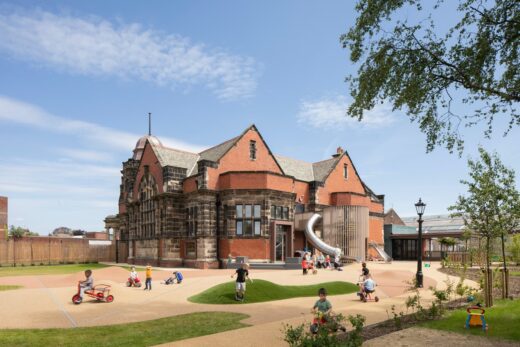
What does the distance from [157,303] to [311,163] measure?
3754cm

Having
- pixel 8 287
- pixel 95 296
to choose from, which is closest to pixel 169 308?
pixel 95 296

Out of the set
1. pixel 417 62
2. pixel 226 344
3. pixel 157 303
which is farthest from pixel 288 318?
pixel 417 62

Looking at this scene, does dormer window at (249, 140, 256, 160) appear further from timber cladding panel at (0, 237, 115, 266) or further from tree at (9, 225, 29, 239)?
tree at (9, 225, 29, 239)

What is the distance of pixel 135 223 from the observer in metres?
46.8

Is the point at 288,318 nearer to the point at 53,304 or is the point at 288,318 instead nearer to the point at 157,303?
the point at 157,303

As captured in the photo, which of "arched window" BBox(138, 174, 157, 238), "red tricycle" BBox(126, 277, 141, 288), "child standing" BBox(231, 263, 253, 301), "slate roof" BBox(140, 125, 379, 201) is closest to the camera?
"child standing" BBox(231, 263, 253, 301)

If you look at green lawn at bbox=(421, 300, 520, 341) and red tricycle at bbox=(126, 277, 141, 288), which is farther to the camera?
red tricycle at bbox=(126, 277, 141, 288)

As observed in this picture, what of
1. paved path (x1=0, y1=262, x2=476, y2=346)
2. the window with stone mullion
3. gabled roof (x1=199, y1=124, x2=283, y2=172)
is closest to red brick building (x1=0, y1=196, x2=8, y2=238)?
gabled roof (x1=199, y1=124, x2=283, y2=172)

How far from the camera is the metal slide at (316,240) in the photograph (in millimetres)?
35719

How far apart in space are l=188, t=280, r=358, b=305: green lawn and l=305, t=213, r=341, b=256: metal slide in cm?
1416

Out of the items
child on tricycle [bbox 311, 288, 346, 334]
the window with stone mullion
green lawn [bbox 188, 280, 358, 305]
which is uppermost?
the window with stone mullion

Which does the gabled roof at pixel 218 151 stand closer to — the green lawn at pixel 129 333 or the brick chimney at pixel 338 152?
the brick chimney at pixel 338 152

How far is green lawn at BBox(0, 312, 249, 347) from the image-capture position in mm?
10977

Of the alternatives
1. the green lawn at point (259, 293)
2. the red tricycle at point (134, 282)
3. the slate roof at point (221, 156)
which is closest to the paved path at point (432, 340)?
the green lawn at point (259, 293)
